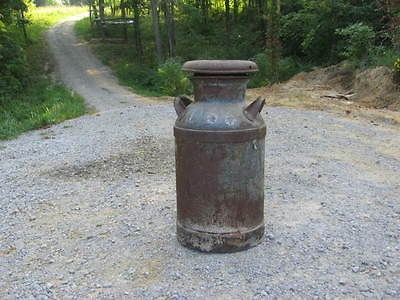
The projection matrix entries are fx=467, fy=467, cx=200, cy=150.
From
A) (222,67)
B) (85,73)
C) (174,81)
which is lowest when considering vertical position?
(85,73)

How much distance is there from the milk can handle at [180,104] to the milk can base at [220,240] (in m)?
0.99

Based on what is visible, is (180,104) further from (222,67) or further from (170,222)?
(170,222)

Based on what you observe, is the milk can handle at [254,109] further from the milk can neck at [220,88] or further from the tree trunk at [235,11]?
the tree trunk at [235,11]

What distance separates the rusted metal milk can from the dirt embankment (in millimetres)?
6408

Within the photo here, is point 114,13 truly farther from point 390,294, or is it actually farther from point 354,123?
point 390,294

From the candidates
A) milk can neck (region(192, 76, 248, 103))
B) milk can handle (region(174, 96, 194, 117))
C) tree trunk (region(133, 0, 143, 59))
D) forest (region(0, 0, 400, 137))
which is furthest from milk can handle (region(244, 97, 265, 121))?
tree trunk (region(133, 0, 143, 59))

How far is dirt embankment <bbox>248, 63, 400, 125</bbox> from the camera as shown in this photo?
10.6m

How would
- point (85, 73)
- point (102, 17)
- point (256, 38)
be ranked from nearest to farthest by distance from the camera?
1. point (85, 73)
2. point (256, 38)
3. point (102, 17)

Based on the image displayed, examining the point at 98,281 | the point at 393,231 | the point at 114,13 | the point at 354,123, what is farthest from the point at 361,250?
the point at 114,13

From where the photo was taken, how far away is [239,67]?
366 centimetres

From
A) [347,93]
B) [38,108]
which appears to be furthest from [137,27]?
[347,93]

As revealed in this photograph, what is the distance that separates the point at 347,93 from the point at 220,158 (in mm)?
9895

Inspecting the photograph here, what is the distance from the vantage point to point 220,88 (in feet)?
12.2

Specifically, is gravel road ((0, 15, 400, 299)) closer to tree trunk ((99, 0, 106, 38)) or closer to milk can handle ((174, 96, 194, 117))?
milk can handle ((174, 96, 194, 117))
